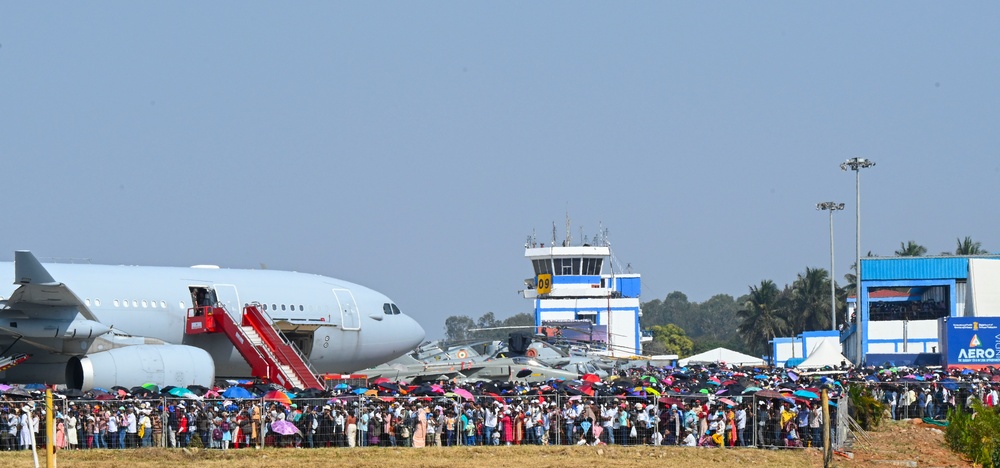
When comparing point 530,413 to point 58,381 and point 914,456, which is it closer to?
point 914,456

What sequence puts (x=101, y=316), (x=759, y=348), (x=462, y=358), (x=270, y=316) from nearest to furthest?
1. (x=101, y=316)
2. (x=270, y=316)
3. (x=462, y=358)
4. (x=759, y=348)

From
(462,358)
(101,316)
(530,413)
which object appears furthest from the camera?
(462,358)

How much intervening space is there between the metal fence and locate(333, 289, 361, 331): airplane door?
41.1 ft

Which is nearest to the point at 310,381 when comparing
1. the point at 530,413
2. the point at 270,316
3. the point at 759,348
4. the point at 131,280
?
the point at 270,316

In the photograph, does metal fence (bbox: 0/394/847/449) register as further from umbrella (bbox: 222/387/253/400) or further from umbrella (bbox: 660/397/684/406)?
umbrella (bbox: 222/387/253/400)

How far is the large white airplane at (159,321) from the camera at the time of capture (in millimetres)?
31844

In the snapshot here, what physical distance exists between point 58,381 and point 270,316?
6.00 meters

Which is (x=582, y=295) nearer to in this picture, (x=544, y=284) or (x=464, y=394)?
(x=544, y=284)

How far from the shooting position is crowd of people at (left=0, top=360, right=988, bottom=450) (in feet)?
81.7

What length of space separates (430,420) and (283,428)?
286 centimetres

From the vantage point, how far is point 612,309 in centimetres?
10856

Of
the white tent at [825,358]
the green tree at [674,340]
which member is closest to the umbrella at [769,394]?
the white tent at [825,358]

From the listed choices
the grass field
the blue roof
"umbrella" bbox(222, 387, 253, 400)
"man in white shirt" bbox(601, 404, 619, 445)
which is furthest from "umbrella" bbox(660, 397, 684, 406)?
the blue roof

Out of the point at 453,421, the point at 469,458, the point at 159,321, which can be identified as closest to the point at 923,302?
the point at 159,321
